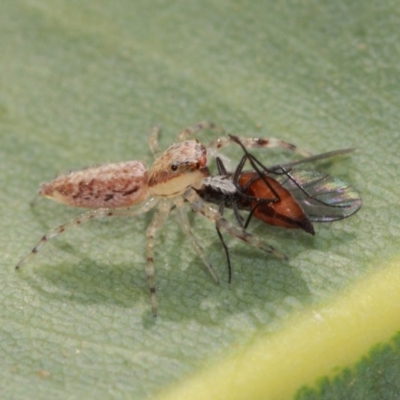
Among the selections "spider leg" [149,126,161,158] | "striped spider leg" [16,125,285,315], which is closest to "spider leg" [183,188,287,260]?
"striped spider leg" [16,125,285,315]

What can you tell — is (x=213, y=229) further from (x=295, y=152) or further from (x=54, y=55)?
(x=54, y=55)

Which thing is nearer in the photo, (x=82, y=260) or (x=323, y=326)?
(x=323, y=326)

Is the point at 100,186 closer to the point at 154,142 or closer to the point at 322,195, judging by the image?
the point at 154,142

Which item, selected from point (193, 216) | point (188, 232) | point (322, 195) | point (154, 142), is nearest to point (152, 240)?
point (188, 232)

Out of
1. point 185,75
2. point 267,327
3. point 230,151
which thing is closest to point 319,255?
point 267,327

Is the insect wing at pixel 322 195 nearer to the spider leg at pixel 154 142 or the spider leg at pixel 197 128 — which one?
the spider leg at pixel 197 128

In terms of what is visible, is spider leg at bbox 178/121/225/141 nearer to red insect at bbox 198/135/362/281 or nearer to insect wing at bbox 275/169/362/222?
red insect at bbox 198/135/362/281
